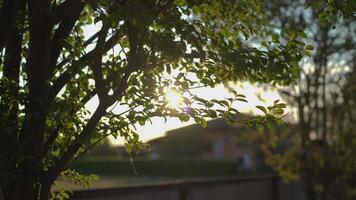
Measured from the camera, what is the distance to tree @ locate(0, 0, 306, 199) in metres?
3.81

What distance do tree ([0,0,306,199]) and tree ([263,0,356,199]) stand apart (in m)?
7.50

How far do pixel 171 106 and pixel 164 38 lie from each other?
20.4 inches

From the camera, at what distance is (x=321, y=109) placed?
12531 mm

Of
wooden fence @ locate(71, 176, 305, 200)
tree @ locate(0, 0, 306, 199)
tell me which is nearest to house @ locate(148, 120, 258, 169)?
wooden fence @ locate(71, 176, 305, 200)

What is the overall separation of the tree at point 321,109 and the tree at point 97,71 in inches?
295

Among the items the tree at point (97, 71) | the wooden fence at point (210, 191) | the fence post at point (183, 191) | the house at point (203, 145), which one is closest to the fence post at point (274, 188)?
the wooden fence at point (210, 191)

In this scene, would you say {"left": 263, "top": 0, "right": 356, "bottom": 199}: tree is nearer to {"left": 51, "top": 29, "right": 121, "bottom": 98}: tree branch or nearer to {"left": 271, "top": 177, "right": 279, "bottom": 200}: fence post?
{"left": 271, "top": 177, "right": 279, "bottom": 200}: fence post

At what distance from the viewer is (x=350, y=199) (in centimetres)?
1517

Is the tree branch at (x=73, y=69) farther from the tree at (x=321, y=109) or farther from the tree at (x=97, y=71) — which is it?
the tree at (x=321, y=109)

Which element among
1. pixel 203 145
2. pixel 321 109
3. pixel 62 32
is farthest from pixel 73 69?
pixel 203 145

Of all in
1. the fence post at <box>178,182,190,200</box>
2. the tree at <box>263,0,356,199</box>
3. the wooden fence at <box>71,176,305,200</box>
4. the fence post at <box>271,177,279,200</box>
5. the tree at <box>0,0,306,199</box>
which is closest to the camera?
the tree at <box>0,0,306,199</box>

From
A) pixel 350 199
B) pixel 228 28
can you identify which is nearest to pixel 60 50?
pixel 228 28

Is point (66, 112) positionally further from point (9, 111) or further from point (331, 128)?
point (331, 128)

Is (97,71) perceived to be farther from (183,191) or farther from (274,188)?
(274,188)
